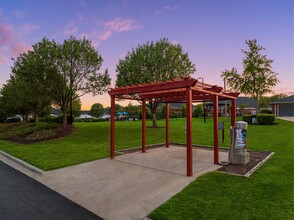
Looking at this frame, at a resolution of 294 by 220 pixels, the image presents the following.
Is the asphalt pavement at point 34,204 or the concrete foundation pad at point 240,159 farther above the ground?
the concrete foundation pad at point 240,159

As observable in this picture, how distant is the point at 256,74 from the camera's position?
97.0 ft

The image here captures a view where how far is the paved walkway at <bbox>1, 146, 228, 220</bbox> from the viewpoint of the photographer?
193 inches

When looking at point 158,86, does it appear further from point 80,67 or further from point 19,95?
point 19,95

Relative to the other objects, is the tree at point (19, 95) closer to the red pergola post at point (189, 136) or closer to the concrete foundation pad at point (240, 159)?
the red pergola post at point (189, 136)

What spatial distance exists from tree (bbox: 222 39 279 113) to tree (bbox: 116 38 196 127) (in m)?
11.4

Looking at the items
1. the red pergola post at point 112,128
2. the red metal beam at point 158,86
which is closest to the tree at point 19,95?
the red pergola post at point 112,128

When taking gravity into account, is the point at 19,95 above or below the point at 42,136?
above

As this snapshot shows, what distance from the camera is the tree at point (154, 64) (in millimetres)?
22422

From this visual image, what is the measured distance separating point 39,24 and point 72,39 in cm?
648

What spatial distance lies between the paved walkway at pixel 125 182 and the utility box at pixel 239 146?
888 mm

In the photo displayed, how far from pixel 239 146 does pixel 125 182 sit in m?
4.70

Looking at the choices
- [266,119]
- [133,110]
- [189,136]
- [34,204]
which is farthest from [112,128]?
[133,110]

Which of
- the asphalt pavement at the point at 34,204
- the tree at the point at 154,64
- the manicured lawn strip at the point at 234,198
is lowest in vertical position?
the asphalt pavement at the point at 34,204

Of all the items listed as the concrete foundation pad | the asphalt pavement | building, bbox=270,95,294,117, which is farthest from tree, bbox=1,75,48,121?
building, bbox=270,95,294,117
